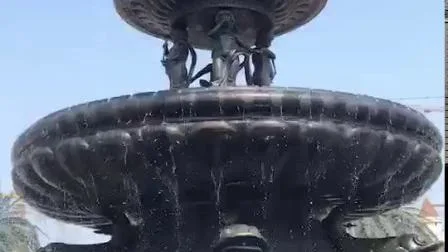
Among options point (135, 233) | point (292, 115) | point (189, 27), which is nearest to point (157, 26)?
point (189, 27)

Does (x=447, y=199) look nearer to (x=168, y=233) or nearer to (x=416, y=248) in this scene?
(x=416, y=248)

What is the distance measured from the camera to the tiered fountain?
7965 millimetres

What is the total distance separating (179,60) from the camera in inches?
391

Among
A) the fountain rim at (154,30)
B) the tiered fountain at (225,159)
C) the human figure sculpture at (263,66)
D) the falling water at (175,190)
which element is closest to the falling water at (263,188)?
the tiered fountain at (225,159)

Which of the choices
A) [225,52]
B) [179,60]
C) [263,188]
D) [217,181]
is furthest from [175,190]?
[179,60]

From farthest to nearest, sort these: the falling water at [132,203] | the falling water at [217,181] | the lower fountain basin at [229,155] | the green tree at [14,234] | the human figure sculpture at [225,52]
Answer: the green tree at [14,234], the human figure sculpture at [225,52], the falling water at [132,203], the falling water at [217,181], the lower fountain basin at [229,155]

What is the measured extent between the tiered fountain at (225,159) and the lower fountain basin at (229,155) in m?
0.01

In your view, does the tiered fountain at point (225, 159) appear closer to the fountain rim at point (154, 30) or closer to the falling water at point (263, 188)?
the falling water at point (263, 188)

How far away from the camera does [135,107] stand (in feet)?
26.2

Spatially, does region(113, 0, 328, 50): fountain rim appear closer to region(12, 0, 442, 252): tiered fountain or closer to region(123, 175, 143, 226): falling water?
region(12, 0, 442, 252): tiered fountain

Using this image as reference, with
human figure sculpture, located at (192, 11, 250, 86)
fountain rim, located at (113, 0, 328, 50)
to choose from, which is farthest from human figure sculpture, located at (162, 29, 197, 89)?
fountain rim, located at (113, 0, 328, 50)

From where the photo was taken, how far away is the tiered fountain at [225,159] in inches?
314

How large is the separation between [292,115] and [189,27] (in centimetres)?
245

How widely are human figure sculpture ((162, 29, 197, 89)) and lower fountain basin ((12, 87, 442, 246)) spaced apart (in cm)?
138
